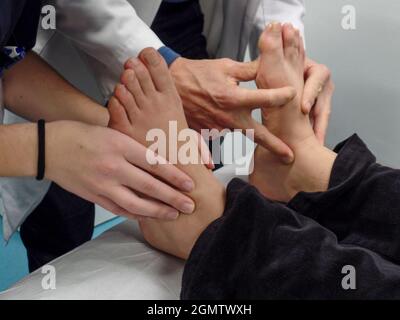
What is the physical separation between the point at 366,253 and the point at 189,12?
1.99 ft

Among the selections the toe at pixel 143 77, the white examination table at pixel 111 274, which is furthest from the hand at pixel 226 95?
the white examination table at pixel 111 274

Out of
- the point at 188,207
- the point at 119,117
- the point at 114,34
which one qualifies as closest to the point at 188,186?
the point at 188,207

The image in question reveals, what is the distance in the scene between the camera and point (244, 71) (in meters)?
0.82

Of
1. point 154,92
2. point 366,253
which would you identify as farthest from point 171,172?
point 366,253

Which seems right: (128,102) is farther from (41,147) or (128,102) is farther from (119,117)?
(41,147)

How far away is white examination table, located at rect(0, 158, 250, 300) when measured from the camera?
2.14 ft

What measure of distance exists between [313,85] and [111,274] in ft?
1.41

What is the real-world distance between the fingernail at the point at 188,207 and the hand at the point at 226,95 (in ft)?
0.54

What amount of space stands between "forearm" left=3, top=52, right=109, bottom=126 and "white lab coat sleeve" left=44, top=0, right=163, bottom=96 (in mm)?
75

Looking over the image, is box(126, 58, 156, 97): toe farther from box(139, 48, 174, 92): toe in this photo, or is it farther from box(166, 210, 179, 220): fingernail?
box(166, 210, 179, 220): fingernail

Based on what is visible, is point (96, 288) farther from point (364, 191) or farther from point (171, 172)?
point (364, 191)

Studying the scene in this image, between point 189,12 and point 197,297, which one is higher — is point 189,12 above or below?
above

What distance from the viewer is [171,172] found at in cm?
67
